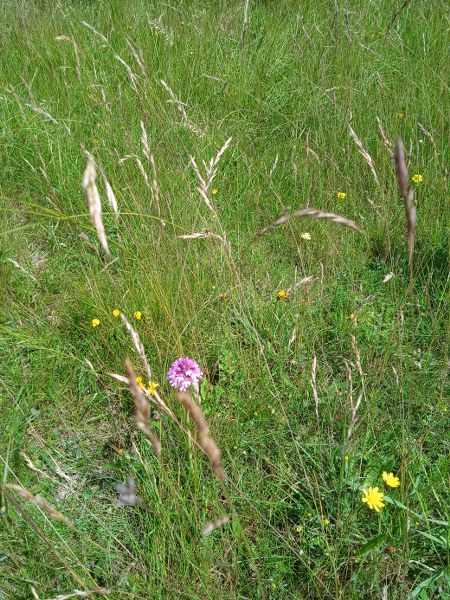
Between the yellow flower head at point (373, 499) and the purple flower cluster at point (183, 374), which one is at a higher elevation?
the purple flower cluster at point (183, 374)

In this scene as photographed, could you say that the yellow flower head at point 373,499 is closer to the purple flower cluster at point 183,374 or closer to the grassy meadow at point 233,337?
the grassy meadow at point 233,337

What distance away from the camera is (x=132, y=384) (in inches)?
28.0

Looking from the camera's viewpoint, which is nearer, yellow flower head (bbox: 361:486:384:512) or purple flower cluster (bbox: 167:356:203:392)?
yellow flower head (bbox: 361:486:384:512)

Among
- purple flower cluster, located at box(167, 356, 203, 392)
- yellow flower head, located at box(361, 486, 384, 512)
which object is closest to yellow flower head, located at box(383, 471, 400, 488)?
yellow flower head, located at box(361, 486, 384, 512)

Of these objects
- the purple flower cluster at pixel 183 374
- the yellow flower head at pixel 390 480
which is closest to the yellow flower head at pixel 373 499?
the yellow flower head at pixel 390 480

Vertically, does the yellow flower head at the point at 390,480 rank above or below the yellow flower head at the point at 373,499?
above

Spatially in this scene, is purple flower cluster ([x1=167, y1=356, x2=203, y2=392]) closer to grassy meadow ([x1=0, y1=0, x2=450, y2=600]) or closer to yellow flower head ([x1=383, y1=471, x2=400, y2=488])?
grassy meadow ([x1=0, y1=0, x2=450, y2=600])

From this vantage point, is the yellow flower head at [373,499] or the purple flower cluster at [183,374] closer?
the yellow flower head at [373,499]

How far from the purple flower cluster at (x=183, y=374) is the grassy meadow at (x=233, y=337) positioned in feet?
0.25

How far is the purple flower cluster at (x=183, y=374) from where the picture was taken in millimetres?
1478

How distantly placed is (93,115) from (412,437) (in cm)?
221

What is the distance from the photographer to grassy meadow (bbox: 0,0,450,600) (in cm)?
128

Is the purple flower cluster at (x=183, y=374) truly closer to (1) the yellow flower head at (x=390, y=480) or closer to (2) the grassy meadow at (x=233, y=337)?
(2) the grassy meadow at (x=233, y=337)

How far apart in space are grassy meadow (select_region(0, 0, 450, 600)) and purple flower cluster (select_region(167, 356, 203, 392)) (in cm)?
8
